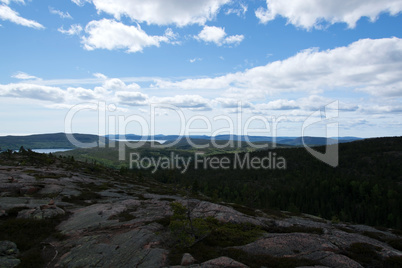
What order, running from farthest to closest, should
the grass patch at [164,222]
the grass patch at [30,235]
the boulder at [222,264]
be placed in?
the grass patch at [164,222], the grass patch at [30,235], the boulder at [222,264]

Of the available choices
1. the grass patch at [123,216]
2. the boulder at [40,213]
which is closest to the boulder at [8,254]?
the boulder at [40,213]

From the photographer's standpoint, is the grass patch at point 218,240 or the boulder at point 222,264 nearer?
the boulder at point 222,264

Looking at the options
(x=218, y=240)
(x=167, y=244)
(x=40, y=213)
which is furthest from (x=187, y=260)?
(x=40, y=213)

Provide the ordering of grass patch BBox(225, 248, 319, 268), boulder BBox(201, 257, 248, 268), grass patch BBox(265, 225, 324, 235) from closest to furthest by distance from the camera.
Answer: boulder BBox(201, 257, 248, 268)
grass patch BBox(225, 248, 319, 268)
grass patch BBox(265, 225, 324, 235)

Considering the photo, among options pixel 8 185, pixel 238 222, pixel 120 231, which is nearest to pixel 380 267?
pixel 238 222

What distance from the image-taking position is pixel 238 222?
24.2 metres

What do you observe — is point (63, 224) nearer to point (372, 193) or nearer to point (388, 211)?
point (388, 211)

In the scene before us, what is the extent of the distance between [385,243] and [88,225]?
3005 cm

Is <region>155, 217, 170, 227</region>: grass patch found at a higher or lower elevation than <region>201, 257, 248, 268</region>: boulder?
lower

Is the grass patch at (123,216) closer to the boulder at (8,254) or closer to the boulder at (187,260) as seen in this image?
the boulder at (8,254)

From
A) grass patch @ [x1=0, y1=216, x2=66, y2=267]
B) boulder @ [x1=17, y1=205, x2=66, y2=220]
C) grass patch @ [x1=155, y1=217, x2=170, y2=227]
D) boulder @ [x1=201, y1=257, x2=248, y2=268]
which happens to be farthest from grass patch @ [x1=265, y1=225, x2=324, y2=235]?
boulder @ [x1=17, y1=205, x2=66, y2=220]

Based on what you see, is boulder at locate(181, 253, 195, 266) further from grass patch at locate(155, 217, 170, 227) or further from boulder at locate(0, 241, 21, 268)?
boulder at locate(0, 241, 21, 268)

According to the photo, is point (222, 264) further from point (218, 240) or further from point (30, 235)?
point (30, 235)

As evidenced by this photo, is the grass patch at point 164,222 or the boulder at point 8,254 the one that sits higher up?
the grass patch at point 164,222
